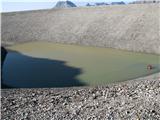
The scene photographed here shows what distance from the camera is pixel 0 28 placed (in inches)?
2044

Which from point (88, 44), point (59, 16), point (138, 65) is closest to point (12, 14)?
point (59, 16)

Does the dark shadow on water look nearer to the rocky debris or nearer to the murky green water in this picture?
the murky green water

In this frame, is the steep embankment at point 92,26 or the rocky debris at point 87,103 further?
the steep embankment at point 92,26

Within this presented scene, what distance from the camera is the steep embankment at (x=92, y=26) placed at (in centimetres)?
3625

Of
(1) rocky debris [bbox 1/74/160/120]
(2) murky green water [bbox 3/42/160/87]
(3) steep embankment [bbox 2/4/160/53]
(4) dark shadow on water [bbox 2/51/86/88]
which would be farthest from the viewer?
(3) steep embankment [bbox 2/4/160/53]

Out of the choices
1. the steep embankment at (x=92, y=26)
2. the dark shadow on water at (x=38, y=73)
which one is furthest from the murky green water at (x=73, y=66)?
the steep embankment at (x=92, y=26)

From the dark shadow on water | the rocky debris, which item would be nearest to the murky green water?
the dark shadow on water

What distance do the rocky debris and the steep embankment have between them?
1673 cm

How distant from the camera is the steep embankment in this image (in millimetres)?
36250

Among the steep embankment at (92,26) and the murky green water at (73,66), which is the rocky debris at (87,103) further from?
the steep embankment at (92,26)

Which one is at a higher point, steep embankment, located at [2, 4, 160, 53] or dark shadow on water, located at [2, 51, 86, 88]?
steep embankment, located at [2, 4, 160, 53]

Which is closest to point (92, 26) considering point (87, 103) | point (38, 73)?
point (38, 73)

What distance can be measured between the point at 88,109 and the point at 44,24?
37602mm

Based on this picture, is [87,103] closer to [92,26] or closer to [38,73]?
[38,73]
